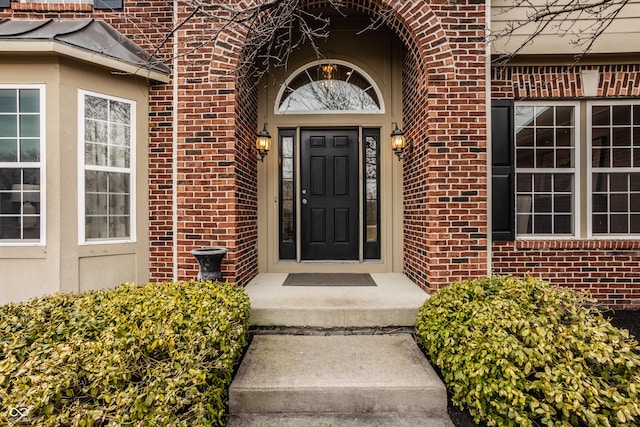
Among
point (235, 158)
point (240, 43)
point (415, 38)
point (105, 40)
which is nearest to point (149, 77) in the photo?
point (105, 40)

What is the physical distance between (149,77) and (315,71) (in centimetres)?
234

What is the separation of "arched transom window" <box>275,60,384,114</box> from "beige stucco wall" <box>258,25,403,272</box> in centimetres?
11

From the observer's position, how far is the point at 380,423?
226 cm

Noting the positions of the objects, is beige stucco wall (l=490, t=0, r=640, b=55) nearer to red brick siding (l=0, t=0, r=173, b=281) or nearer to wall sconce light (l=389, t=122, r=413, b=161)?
wall sconce light (l=389, t=122, r=413, b=161)

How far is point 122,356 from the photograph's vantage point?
72.7 inches

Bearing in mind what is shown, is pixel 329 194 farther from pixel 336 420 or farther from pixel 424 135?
pixel 336 420

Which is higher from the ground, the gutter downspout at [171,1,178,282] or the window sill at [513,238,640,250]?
the gutter downspout at [171,1,178,282]

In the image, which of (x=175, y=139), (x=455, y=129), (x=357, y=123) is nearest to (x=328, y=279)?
(x=357, y=123)

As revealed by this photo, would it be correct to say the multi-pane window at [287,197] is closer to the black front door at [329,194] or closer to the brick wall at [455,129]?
the black front door at [329,194]

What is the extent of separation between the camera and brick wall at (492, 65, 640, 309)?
4.05 metres

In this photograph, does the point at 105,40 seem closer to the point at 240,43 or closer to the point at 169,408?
the point at 240,43

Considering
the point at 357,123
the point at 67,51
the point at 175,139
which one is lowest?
the point at 175,139

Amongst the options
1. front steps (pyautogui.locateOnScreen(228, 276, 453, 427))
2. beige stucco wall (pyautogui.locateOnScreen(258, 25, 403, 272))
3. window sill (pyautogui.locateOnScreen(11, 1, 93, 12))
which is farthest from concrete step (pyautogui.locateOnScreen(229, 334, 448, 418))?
window sill (pyautogui.locateOnScreen(11, 1, 93, 12))

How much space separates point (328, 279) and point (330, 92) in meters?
2.86
